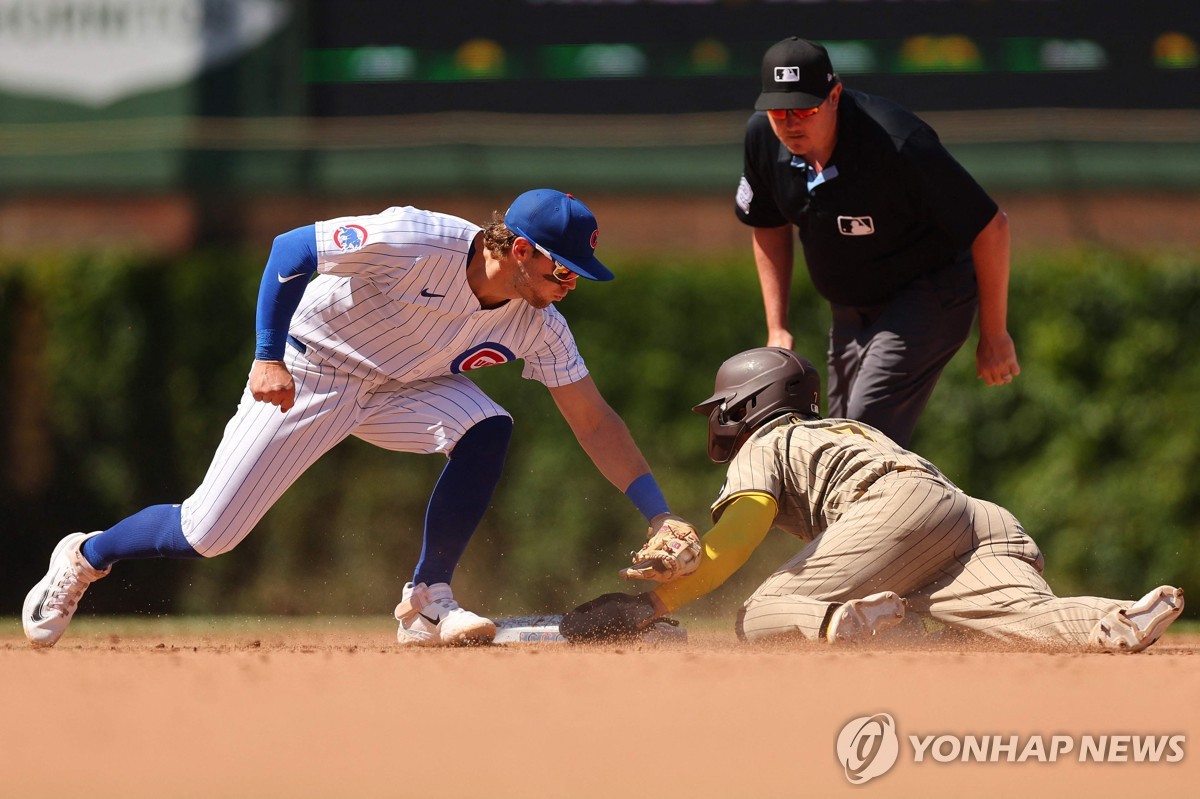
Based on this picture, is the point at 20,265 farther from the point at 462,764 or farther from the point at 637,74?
the point at 462,764

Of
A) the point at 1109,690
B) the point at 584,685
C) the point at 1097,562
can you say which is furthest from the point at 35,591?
the point at 1097,562

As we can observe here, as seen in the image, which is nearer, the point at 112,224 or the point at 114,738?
the point at 114,738

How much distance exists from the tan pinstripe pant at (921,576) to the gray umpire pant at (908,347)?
0.77m

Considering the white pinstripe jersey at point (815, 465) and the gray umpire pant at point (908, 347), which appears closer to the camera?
the white pinstripe jersey at point (815, 465)

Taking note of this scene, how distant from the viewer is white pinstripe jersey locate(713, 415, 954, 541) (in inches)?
184

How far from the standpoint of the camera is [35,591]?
4969mm

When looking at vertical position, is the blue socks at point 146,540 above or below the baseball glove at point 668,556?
below

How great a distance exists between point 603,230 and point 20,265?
3.49 metres

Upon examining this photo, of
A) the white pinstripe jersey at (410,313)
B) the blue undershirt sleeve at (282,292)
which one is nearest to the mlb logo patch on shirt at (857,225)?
the white pinstripe jersey at (410,313)

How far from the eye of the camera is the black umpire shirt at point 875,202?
5.20m

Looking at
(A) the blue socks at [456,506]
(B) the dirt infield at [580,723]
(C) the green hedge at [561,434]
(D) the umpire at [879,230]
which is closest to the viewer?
(B) the dirt infield at [580,723]

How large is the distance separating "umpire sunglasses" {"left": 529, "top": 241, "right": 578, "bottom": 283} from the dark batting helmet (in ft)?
2.46

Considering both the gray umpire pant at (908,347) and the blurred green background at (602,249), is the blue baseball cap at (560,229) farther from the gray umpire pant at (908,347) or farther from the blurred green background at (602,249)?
the blurred green background at (602,249)

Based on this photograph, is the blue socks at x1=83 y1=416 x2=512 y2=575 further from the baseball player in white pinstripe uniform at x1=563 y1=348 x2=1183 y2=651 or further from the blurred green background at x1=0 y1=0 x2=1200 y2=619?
the blurred green background at x1=0 y1=0 x2=1200 y2=619
